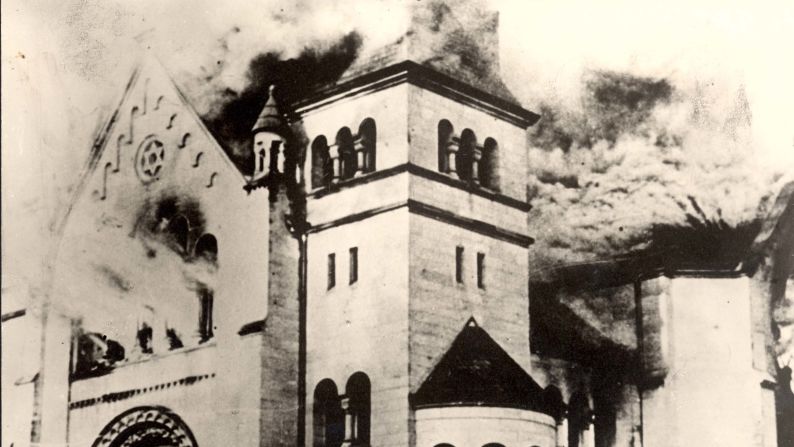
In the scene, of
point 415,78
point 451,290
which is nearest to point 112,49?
point 415,78

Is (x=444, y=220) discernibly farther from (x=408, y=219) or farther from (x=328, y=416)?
(x=328, y=416)

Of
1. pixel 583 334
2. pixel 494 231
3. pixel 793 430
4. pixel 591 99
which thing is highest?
pixel 591 99

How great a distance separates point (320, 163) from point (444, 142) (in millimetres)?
1156

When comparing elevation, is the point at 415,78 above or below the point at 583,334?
above

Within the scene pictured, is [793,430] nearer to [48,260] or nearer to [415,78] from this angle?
[415,78]

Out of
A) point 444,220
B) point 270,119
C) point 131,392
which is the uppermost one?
point 270,119

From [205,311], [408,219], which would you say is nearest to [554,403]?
[408,219]

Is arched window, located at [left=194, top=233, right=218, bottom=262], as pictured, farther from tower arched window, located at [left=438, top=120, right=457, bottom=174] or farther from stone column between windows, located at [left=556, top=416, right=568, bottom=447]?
stone column between windows, located at [left=556, top=416, right=568, bottom=447]

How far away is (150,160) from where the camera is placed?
12.6 metres

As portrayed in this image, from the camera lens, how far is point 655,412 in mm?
11844

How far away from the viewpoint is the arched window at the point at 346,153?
39.5 feet

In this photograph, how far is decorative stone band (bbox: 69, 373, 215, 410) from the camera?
11.9 meters

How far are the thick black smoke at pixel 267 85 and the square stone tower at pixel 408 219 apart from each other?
0.15 meters

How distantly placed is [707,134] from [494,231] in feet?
6.72
